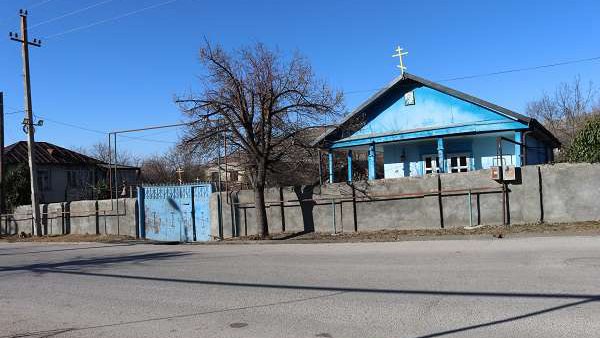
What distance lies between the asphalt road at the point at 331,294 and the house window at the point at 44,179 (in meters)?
31.8

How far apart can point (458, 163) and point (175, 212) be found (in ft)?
43.8

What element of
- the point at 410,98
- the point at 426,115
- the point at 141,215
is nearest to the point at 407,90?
the point at 410,98

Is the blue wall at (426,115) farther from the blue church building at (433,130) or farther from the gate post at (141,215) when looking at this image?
the gate post at (141,215)

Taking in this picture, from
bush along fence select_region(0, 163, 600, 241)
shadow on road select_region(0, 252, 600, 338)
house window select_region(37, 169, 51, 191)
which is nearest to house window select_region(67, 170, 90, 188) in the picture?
house window select_region(37, 169, 51, 191)

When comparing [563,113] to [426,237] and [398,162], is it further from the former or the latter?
[426,237]

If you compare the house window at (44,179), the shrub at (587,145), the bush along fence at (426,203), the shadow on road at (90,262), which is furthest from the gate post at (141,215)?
the house window at (44,179)

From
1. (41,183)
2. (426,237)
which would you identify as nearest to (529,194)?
(426,237)

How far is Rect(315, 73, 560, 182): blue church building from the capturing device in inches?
939

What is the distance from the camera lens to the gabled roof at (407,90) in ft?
75.2

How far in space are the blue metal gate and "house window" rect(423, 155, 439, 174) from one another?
36.1 feet

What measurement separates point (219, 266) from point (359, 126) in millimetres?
14072

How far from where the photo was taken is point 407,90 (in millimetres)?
26016

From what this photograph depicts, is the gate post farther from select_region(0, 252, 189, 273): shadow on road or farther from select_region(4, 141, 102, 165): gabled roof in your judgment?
select_region(4, 141, 102, 165): gabled roof

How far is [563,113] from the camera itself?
143 feet
